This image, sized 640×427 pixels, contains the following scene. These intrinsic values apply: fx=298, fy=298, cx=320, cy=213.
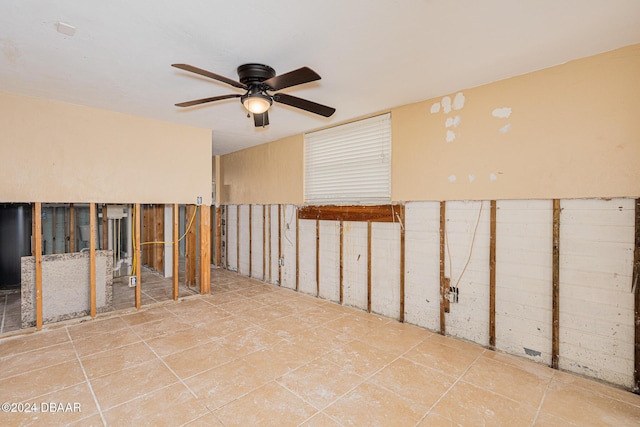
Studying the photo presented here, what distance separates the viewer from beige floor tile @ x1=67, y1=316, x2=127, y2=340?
11.3 feet

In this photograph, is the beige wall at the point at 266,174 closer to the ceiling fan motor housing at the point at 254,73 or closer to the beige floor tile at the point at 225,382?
the ceiling fan motor housing at the point at 254,73

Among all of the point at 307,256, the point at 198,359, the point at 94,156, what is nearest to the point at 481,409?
the point at 198,359

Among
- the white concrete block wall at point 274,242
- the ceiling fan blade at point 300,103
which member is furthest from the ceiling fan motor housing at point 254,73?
the white concrete block wall at point 274,242

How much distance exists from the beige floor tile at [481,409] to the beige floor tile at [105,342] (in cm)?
314

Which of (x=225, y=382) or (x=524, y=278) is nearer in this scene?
(x=225, y=382)

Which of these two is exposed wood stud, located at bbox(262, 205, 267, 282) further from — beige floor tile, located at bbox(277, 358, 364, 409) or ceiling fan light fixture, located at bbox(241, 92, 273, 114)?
ceiling fan light fixture, located at bbox(241, 92, 273, 114)

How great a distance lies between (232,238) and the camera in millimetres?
6953

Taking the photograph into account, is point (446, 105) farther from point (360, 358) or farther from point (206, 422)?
point (206, 422)

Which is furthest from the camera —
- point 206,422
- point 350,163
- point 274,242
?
point 274,242

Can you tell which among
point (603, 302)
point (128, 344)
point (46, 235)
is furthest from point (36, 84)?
point (603, 302)

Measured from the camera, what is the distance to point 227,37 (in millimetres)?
2287

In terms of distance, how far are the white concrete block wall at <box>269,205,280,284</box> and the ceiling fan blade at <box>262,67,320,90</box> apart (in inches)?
135

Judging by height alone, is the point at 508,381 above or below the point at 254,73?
below

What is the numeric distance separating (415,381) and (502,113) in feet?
8.88
